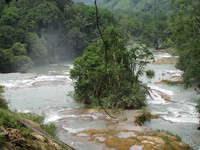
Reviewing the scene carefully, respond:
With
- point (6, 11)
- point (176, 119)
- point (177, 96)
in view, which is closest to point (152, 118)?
point (176, 119)

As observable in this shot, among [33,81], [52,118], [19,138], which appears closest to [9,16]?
[33,81]

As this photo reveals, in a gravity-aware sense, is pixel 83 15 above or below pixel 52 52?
above

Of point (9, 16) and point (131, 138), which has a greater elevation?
point (9, 16)

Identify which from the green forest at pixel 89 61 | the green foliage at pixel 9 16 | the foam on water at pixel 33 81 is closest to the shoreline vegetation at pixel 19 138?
the green forest at pixel 89 61

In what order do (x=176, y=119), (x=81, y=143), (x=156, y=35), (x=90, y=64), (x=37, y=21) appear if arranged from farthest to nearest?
1. (x=156, y=35)
2. (x=37, y=21)
3. (x=90, y=64)
4. (x=176, y=119)
5. (x=81, y=143)

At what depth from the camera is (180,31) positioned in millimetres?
26703

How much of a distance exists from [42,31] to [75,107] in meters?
43.3

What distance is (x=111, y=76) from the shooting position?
1300 inches

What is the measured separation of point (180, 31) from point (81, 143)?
11.8 metres

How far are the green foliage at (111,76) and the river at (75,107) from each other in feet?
5.33

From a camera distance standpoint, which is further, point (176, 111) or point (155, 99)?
point (155, 99)

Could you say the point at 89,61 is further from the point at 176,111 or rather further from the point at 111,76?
the point at 176,111

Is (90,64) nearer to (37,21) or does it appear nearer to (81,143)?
(81,143)

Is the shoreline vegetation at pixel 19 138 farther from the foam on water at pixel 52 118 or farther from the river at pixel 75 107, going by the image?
the foam on water at pixel 52 118
